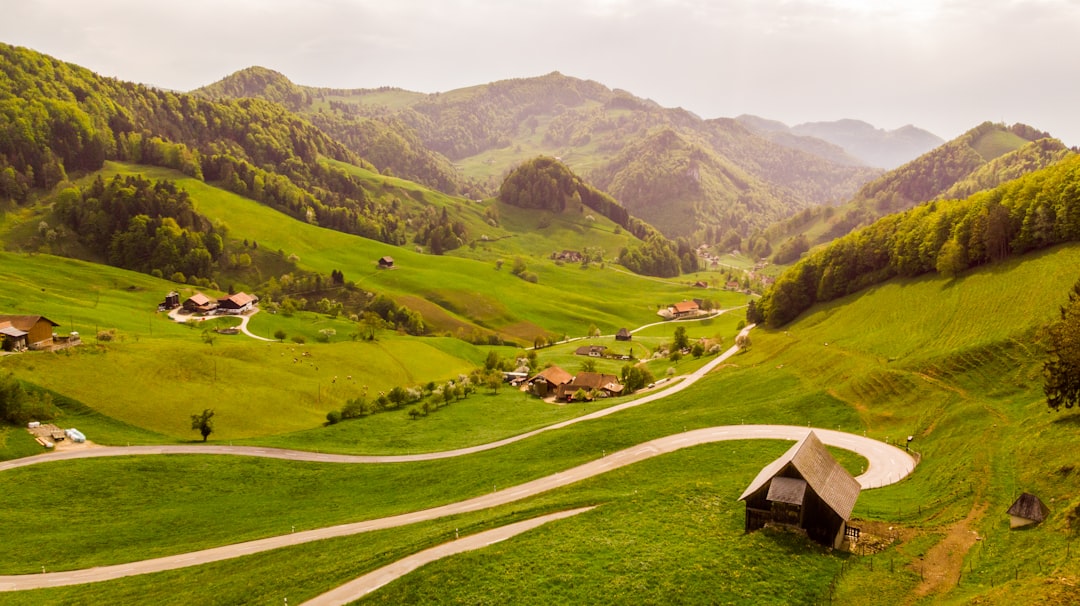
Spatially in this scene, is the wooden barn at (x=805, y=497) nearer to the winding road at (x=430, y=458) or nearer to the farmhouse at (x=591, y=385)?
the winding road at (x=430, y=458)

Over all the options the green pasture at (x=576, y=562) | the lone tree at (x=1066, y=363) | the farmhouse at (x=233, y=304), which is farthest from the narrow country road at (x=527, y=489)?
the farmhouse at (x=233, y=304)

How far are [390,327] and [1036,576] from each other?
6404 inches

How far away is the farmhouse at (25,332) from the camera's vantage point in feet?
309

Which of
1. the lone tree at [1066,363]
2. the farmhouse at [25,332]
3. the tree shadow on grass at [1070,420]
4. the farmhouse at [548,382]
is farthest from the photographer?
the farmhouse at [548,382]

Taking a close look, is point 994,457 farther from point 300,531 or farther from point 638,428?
point 300,531

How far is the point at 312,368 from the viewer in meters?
117

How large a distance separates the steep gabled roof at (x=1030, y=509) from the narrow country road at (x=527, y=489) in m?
15.0

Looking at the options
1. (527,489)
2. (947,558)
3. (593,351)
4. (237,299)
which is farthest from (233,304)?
(947,558)

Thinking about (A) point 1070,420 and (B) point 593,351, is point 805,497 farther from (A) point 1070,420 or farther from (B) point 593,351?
(B) point 593,351

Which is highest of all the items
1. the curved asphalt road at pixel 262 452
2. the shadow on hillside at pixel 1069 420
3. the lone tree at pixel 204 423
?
the shadow on hillside at pixel 1069 420

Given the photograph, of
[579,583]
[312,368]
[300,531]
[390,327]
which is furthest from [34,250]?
[579,583]

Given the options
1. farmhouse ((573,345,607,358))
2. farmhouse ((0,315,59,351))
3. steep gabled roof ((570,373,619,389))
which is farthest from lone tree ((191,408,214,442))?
farmhouse ((573,345,607,358))

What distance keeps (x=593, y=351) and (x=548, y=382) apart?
4519 cm

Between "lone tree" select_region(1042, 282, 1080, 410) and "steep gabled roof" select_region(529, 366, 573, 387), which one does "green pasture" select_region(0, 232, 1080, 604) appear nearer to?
"lone tree" select_region(1042, 282, 1080, 410)
